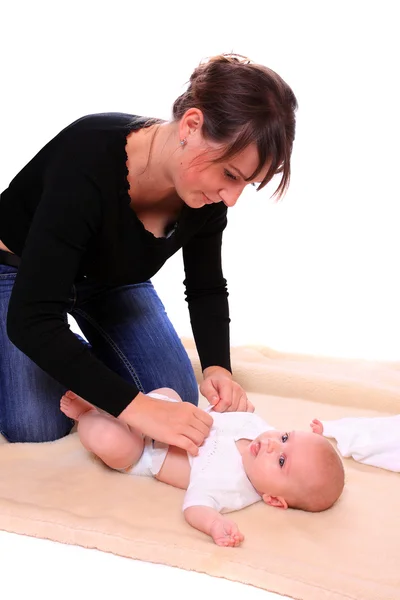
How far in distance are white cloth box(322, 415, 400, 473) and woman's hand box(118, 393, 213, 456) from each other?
443 mm

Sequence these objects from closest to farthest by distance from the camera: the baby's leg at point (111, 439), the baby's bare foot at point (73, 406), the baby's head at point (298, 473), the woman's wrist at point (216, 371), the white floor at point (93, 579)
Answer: the white floor at point (93, 579), the baby's head at point (298, 473), the baby's leg at point (111, 439), the baby's bare foot at point (73, 406), the woman's wrist at point (216, 371)

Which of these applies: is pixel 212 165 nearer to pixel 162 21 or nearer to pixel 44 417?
pixel 44 417

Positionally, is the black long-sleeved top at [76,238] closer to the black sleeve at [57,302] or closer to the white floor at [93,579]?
the black sleeve at [57,302]

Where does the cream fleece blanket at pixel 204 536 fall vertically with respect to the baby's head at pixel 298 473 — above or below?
below

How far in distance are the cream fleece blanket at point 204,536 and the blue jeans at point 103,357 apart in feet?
0.24

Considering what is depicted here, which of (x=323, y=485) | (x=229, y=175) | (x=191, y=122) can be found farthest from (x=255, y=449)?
(x=191, y=122)

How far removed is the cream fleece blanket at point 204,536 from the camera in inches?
56.3

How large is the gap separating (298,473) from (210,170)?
0.64 metres

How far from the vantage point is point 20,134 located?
3541 millimetres

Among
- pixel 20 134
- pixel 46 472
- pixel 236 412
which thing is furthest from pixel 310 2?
pixel 46 472

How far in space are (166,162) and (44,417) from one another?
721 mm

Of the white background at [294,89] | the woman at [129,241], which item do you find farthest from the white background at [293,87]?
the woman at [129,241]

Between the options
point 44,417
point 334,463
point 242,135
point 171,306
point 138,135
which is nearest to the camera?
point 242,135

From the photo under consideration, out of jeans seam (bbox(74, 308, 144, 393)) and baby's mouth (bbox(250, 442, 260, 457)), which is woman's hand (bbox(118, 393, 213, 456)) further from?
jeans seam (bbox(74, 308, 144, 393))
